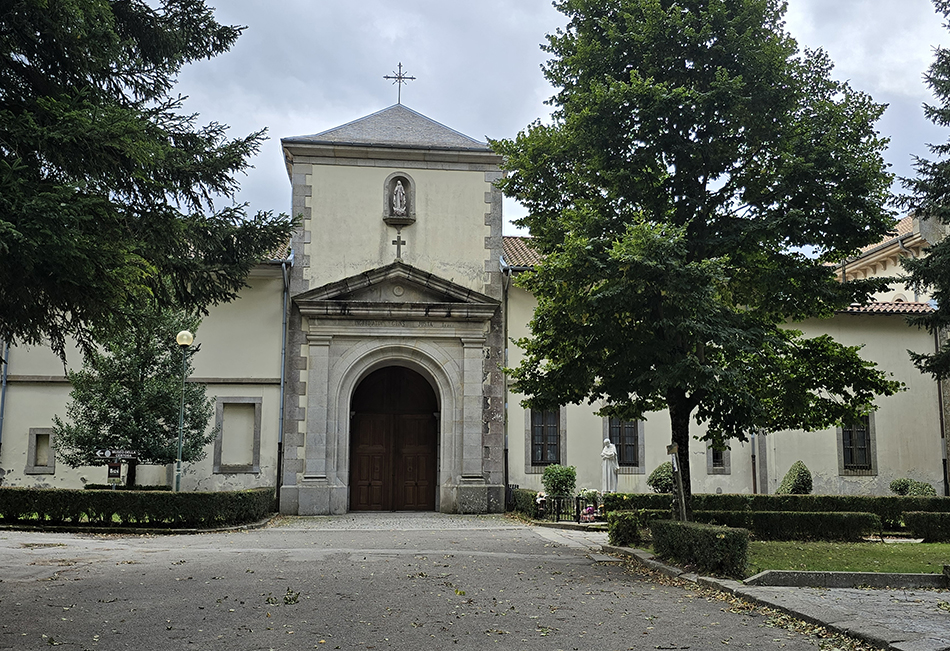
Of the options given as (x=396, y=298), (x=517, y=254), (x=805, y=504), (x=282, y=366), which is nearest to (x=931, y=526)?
(x=805, y=504)

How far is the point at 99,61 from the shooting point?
8461 millimetres

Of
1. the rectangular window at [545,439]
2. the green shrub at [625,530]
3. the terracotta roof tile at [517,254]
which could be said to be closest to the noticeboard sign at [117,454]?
the rectangular window at [545,439]

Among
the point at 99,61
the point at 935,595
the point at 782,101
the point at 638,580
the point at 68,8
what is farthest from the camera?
the point at 782,101

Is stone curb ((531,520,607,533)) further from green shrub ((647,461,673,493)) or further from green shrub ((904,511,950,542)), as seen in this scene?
green shrub ((904,511,950,542))

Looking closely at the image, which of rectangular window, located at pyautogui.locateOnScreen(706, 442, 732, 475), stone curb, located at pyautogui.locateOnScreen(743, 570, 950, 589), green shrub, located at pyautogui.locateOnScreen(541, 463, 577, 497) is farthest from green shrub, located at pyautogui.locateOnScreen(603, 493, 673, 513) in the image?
stone curb, located at pyautogui.locateOnScreen(743, 570, 950, 589)

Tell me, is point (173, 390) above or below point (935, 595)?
above

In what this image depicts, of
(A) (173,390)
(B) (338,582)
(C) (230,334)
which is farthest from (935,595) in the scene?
(C) (230,334)

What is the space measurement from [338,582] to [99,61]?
6.28m

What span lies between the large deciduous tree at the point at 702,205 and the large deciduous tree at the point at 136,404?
9683 mm

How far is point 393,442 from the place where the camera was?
2422cm

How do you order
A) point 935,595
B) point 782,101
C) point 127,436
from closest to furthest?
point 935,595
point 782,101
point 127,436

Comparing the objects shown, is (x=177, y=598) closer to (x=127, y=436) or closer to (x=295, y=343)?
(x=127, y=436)

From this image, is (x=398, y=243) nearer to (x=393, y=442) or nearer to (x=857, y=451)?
(x=393, y=442)

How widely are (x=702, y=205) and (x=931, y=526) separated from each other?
8.78 metres
